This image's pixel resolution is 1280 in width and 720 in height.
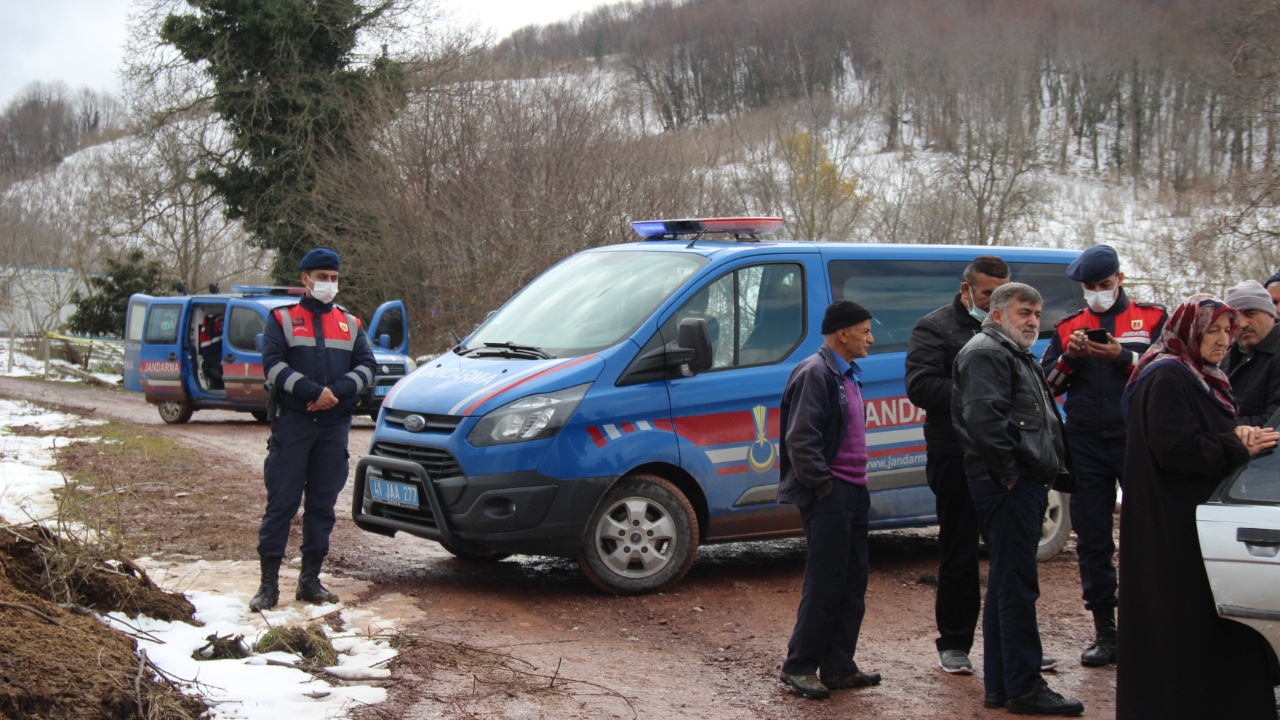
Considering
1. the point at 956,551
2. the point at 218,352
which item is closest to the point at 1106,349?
the point at 956,551

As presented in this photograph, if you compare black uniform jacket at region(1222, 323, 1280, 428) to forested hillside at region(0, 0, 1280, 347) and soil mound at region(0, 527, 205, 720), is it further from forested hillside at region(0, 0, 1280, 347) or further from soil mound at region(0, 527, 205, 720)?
forested hillside at region(0, 0, 1280, 347)

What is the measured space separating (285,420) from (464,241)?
15770 mm

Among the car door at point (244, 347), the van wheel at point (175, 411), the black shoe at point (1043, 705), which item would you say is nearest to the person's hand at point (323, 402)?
the black shoe at point (1043, 705)

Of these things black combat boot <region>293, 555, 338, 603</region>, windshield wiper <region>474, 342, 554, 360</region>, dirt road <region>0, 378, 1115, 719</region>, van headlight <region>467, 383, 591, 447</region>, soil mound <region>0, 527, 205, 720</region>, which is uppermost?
windshield wiper <region>474, 342, 554, 360</region>

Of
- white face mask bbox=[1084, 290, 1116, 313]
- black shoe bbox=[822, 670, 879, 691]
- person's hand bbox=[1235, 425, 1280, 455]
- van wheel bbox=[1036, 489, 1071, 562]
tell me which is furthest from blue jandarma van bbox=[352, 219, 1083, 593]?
person's hand bbox=[1235, 425, 1280, 455]

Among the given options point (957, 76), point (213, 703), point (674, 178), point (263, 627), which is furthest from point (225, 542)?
point (957, 76)

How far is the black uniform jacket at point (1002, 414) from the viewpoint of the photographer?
4379 mm

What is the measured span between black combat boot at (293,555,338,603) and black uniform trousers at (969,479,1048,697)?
341 cm

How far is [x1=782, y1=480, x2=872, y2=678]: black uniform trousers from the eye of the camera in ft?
15.2

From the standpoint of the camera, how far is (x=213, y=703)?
389 cm

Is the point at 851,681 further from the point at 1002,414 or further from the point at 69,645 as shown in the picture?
the point at 69,645

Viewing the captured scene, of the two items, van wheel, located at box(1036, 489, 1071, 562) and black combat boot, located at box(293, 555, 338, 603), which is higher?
black combat boot, located at box(293, 555, 338, 603)

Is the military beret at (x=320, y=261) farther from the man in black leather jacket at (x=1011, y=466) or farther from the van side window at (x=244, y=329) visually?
the van side window at (x=244, y=329)

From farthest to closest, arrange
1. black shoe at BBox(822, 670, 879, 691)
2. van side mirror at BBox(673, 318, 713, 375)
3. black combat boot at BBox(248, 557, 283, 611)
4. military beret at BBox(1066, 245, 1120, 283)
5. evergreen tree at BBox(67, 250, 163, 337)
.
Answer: evergreen tree at BBox(67, 250, 163, 337), van side mirror at BBox(673, 318, 713, 375), black combat boot at BBox(248, 557, 283, 611), military beret at BBox(1066, 245, 1120, 283), black shoe at BBox(822, 670, 879, 691)
